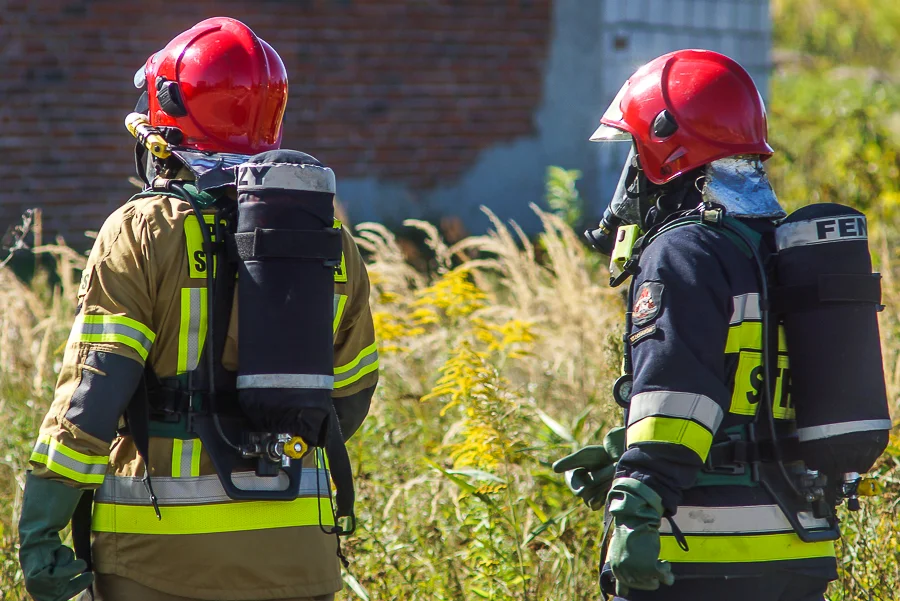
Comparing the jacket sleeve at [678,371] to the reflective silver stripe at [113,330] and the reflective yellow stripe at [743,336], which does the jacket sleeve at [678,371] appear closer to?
the reflective yellow stripe at [743,336]

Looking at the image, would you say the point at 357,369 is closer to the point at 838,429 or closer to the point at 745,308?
the point at 745,308

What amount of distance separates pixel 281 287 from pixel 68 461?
57 cm

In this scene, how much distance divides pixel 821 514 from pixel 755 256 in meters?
0.61

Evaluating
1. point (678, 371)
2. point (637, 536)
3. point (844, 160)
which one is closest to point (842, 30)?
point (844, 160)

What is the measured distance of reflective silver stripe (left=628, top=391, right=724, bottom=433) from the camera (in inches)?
94.3

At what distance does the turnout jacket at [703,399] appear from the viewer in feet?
7.91

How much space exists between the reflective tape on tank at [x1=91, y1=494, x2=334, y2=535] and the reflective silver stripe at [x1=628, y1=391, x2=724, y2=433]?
2.77 ft

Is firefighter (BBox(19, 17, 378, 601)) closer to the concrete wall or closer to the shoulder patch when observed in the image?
the shoulder patch

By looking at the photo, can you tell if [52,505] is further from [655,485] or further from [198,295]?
[655,485]

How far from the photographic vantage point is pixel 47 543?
234cm

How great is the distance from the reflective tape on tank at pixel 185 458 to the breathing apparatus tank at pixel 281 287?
0.14 m

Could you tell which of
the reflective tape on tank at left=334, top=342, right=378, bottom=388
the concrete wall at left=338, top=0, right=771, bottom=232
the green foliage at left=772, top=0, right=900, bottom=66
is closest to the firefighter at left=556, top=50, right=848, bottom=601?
the reflective tape on tank at left=334, top=342, right=378, bottom=388

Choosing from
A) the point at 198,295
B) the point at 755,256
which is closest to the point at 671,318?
the point at 755,256

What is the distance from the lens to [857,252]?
99.0 inches
